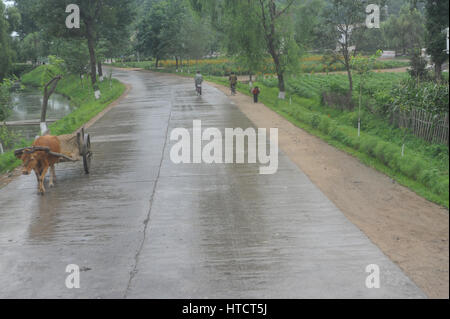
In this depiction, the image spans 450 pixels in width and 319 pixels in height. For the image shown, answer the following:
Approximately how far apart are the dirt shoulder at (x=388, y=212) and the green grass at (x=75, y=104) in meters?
9.04

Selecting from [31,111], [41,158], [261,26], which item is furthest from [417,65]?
[41,158]

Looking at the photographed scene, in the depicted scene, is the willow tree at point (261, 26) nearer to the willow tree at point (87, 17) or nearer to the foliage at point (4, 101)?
the willow tree at point (87, 17)

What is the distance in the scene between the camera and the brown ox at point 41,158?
11195 millimetres

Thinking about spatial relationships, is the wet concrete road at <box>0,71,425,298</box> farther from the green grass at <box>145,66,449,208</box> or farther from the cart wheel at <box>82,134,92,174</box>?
the green grass at <box>145,66,449,208</box>

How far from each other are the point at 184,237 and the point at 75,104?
36.4m

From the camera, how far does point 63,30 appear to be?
41219 mm

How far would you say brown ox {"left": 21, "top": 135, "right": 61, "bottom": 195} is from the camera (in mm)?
11195

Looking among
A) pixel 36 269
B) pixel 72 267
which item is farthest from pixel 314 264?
pixel 36 269

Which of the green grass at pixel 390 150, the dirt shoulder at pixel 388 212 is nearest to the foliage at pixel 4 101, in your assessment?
the dirt shoulder at pixel 388 212

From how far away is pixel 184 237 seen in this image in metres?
8.56

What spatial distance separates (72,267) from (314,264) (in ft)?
11.9

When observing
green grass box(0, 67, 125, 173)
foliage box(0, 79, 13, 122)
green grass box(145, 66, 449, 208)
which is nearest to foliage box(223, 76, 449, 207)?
green grass box(145, 66, 449, 208)

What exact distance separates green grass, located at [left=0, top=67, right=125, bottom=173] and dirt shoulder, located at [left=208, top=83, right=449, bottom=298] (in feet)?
29.6
